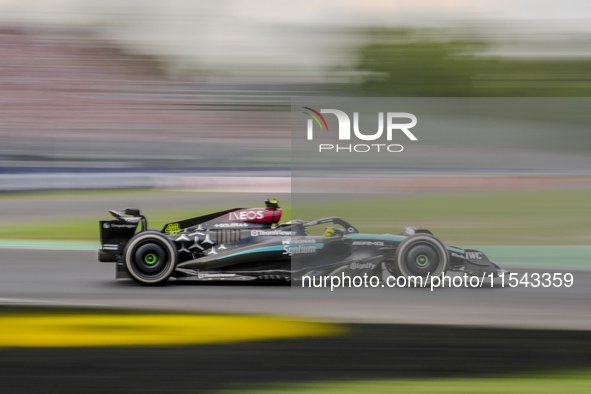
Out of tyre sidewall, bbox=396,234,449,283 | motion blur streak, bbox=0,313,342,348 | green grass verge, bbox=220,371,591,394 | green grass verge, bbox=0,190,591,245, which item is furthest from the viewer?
green grass verge, bbox=0,190,591,245

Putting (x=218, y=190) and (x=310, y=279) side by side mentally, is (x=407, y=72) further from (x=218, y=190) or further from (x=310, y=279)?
(x=310, y=279)

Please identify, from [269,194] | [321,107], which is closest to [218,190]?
[269,194]

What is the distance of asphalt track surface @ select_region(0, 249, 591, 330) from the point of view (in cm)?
465

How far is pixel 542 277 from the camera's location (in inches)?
251

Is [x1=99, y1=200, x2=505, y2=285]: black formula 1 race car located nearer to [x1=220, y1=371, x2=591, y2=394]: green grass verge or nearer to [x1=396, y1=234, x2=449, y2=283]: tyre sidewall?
[x1=396, y1=234, x2=449, y2=283]: tyre sidewall

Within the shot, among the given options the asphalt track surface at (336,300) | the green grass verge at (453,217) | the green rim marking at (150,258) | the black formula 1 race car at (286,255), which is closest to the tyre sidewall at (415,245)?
the black formula 1 race car at (286,255)

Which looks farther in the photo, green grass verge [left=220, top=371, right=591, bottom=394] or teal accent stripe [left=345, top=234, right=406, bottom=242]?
teal accent stripe [left=345, top=234, right=406, bottom=242]

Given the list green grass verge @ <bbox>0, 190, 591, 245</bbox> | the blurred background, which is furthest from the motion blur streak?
green grass verge @ <bbox>0, 190, 591, 245</bbox>

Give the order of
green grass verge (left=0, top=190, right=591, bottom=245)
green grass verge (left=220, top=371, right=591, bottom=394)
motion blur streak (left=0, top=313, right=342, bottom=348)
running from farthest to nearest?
1. green grass verge (left=0, top=190, right=591, bottom=245)
2. motion blur streak (left=0, top=313, right=342, bottom=348)
3. green grass verge (left=220, top=371, right=591, bottom=394)

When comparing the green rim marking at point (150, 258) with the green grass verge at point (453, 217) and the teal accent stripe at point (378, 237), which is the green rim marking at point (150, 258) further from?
the green grass verge at point (453, 217)

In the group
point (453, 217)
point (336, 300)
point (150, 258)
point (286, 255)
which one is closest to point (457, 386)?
point (336, 300)

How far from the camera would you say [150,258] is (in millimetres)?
5809

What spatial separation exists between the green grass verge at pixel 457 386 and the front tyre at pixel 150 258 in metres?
2.80

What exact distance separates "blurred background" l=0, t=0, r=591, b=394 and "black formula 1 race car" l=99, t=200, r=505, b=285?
18 centimetres
